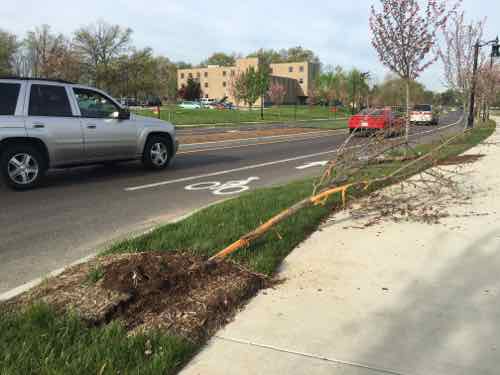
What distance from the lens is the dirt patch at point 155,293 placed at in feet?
9.70

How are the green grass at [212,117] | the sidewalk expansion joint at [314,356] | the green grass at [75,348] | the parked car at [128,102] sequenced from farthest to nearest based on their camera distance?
the parked car at [128,102]
the green grass at [212,117]
the sidewalk expansion joint at [314,356]
the green grass at [75,348]

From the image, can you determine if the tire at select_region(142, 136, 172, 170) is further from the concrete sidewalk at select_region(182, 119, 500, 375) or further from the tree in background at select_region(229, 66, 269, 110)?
the tree in background at select_region(229, 66, 269, 110)

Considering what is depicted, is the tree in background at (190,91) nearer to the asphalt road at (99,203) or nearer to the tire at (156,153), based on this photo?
the asphalt road at (99,203)

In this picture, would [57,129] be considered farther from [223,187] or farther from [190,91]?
[190,91]

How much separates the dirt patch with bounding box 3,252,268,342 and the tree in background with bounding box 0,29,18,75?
5822 centimetres

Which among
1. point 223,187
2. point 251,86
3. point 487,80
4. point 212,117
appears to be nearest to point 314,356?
point 223,187

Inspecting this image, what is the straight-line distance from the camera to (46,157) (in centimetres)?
795

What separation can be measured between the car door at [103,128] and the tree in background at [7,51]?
5235 centimetres

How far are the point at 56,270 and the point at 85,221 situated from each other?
6.46 feet

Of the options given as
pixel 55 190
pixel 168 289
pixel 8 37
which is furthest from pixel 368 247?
pixel 8 37

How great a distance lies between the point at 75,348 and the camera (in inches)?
101

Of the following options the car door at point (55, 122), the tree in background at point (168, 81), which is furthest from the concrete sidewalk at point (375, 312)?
the tree in background at point (168, 81)

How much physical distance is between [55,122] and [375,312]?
22.5ft

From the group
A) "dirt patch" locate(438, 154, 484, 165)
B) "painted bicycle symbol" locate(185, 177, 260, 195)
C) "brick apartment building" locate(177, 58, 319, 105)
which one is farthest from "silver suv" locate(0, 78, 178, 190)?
"brick apartment building" locate(177, 58, 319, 105)
